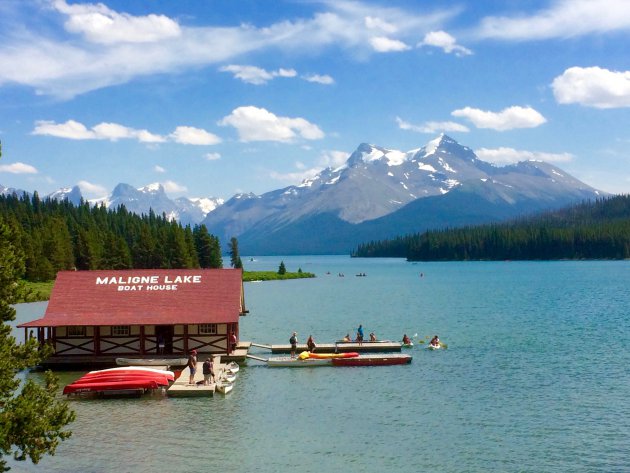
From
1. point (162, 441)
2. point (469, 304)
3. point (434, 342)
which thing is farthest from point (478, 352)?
point (469, 304)

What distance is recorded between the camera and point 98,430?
115ft

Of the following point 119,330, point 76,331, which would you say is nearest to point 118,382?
point 119,330

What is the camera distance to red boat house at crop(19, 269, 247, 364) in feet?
172

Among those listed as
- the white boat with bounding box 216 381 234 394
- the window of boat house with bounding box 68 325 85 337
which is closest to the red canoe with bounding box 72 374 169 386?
the white boat with bounding box 216 381 234 394

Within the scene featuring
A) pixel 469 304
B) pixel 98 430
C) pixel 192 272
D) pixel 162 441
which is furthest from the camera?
pixel 469 304

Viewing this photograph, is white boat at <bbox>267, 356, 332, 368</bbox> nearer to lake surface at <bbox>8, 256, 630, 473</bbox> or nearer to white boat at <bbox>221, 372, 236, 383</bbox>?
lake surface at <bbox>8, 256, 630, 473</bbox>

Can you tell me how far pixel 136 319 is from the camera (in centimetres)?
5241

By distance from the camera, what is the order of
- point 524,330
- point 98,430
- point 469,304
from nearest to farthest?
point 98,430
point 524,330
point 469,304

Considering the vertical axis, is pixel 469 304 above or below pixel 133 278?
below

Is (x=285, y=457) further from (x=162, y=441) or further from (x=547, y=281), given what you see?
(x=547, y=281)

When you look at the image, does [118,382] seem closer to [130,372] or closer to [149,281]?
[130,372]

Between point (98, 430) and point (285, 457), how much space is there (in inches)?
432

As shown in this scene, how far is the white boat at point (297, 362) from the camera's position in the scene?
178 feet

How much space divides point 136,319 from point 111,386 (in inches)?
388
